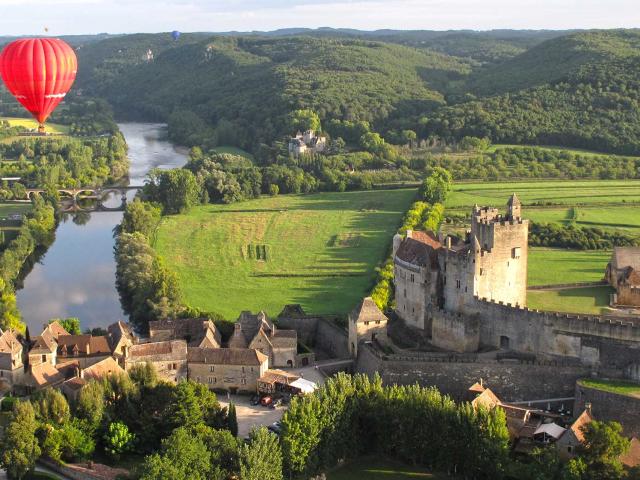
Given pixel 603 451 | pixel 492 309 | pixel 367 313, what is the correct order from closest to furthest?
pixel 603 451 → pixel 492 309 → pixel 367 313

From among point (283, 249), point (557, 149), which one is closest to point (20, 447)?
point (283, 249)

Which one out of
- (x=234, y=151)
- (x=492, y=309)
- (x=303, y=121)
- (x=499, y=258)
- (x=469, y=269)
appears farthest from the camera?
(x=303, y=121)

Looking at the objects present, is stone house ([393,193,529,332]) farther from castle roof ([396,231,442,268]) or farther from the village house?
the village house

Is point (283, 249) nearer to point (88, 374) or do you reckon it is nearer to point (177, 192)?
point (177, 192)

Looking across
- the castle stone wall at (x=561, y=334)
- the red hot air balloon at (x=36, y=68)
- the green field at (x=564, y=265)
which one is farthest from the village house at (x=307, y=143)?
the castle stone wall at (x=561, y=334)

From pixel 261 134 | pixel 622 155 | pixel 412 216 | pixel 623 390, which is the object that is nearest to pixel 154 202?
pixel 412 216

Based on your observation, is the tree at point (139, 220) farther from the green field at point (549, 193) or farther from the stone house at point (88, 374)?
the stone house at point (88, 374)
